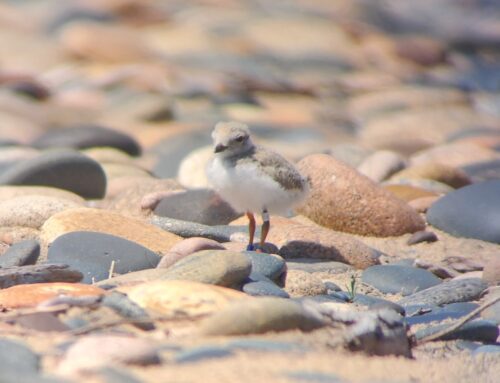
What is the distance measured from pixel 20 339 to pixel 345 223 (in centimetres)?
302

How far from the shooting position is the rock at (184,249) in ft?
16.1

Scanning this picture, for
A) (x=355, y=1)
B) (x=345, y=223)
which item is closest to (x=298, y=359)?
(x=345, y=223)

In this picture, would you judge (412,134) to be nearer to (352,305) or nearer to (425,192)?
(425,192)

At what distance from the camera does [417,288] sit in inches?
209

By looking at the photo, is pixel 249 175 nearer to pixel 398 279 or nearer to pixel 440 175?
pixel 398 279

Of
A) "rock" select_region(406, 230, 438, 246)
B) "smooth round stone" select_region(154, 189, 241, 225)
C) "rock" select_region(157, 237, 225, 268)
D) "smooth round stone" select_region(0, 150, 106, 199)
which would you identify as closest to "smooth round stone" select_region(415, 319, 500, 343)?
"rock" select_region(157, 237, 225, 268)

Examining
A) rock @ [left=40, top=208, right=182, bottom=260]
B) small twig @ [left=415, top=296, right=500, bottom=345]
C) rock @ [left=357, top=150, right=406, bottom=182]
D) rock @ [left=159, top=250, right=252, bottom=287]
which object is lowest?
rock @ [left=357, top=150, right=406, bottom=182]

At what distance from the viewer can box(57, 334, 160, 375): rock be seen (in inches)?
126

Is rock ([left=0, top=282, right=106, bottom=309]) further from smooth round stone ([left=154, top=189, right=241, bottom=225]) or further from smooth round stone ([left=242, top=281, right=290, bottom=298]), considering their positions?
smooth round stone ([left=154, top=189, right=241, bottom=225])

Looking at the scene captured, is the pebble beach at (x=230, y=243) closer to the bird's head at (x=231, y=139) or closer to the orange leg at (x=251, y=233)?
the orange leg at (x=251, y=233)

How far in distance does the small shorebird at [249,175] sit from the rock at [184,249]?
370mm

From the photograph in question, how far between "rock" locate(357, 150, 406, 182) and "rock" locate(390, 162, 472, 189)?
19cm

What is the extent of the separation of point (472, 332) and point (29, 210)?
2.64 m

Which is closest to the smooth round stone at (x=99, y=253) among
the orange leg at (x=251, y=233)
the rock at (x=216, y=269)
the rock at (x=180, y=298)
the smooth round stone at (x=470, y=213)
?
the orange leg at (x=251, y=233)
